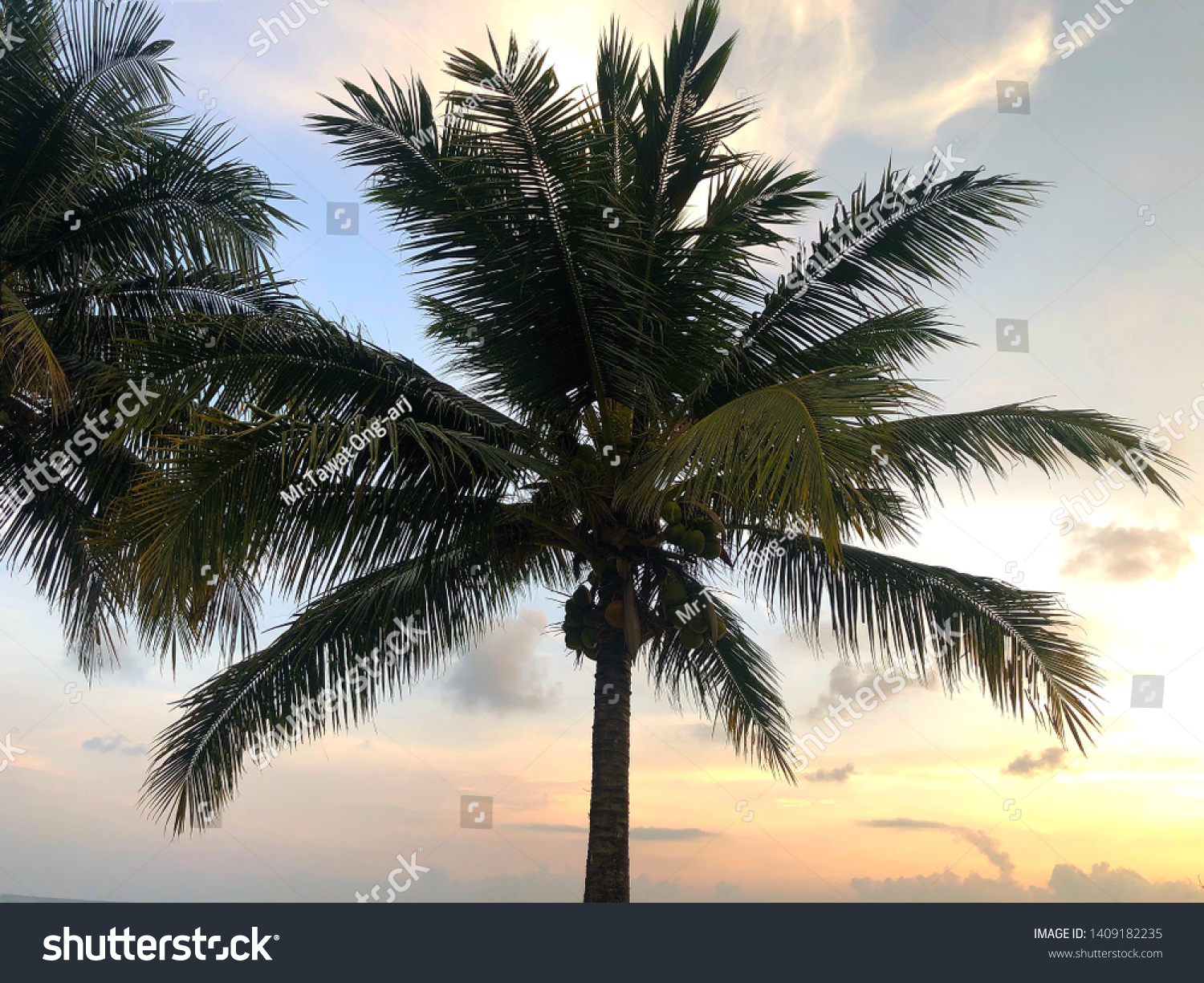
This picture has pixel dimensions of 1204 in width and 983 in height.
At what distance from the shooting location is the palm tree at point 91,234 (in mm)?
9492

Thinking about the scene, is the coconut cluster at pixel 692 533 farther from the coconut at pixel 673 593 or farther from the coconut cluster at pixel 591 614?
the coconut cluster at pixel 591 614

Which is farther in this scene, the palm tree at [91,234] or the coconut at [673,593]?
the palm tree at [91,234]

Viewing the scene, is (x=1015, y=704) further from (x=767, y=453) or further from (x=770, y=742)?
(x=767, y=453)

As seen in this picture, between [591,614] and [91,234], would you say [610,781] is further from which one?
[91,234]

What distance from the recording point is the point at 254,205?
10344 millimetres

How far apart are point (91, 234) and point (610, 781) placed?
7.26 m

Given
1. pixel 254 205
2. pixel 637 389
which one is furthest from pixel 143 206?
pixel 637 389

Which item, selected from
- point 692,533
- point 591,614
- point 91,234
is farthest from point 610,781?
point 91,234

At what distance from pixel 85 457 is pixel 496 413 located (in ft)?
14.0

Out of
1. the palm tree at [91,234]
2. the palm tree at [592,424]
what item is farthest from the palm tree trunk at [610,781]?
the palm tree at [91,234]

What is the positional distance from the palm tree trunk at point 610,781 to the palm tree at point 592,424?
0.07 feet

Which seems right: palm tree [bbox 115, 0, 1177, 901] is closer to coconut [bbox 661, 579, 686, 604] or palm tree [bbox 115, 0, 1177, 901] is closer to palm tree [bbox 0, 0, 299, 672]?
coconut [bbox 661, 579, 686, 604]

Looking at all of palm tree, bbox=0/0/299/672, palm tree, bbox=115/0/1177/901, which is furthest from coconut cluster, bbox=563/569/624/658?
palm tree, bbox=0/0/299/672

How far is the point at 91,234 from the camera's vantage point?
33.0ft
